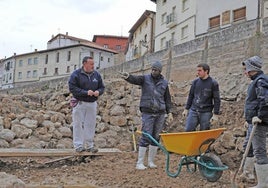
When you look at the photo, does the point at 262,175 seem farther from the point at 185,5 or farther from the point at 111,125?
the point at 185,5

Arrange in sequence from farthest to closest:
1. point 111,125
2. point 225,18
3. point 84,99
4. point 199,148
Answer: point 225,18, point 111,125, point 84,99, point 199,148

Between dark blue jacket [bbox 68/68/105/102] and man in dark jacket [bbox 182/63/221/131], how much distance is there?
159cm

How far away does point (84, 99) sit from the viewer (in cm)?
552

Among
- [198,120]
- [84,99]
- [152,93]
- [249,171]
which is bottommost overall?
[249,171]

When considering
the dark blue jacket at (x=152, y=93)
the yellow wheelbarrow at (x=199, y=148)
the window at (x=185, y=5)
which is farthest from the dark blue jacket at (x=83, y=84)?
the window at (x=185, y=5)

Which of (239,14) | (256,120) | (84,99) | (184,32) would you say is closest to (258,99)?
(256,120)

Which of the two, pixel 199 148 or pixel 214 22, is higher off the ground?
pixel 214 22

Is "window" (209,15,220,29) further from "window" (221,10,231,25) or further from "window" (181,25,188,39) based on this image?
"window" (181,25,188,39)

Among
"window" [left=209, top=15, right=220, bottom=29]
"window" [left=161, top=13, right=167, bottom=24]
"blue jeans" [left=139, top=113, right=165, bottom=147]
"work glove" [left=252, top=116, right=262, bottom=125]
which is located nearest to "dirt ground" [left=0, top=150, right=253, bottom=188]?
"blue jeans" [left=139, top=113, right=165, bottom=147]

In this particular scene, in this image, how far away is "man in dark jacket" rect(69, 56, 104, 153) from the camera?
547 cm

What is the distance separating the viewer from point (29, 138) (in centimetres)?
738

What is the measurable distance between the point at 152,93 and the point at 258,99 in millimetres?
1750

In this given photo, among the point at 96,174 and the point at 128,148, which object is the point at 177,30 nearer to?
the point at 128,148

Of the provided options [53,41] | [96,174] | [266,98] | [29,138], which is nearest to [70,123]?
[29,138]
